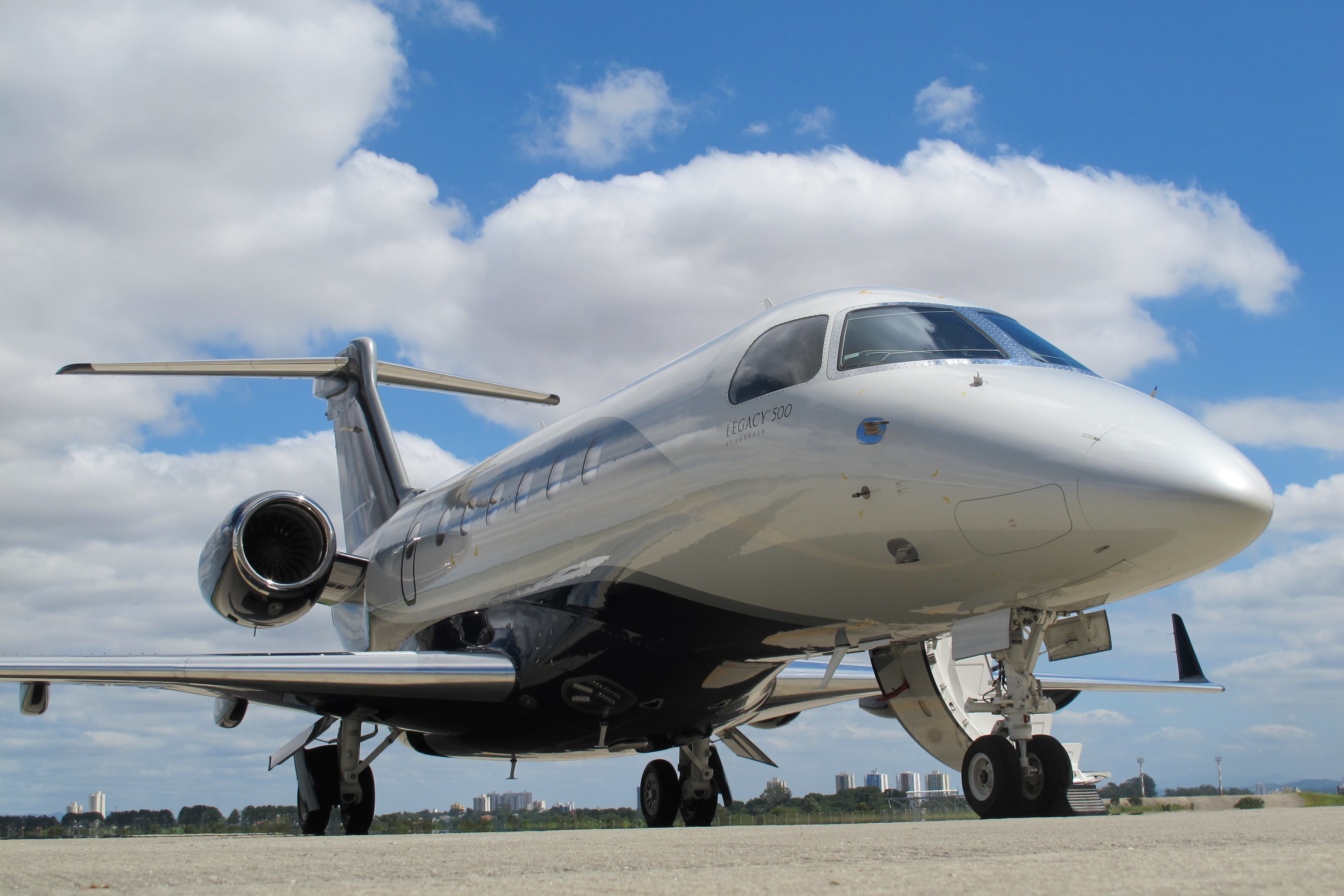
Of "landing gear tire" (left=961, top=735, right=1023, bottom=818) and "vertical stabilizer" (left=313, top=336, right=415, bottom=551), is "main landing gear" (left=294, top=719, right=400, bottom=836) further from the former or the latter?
"landing gear tire" (left=961, top=735, right=1023, bottom=818)

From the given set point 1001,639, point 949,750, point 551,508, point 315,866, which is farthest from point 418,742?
point 315,866

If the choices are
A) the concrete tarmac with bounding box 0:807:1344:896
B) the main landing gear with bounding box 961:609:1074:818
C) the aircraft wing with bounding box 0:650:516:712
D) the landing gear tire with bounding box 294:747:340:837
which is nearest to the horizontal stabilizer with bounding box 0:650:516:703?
the aircraft wing with bounding box 0:650:516:712

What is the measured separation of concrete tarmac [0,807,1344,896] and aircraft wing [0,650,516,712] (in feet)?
14.7

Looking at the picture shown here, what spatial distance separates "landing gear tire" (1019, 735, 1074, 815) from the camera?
666cm

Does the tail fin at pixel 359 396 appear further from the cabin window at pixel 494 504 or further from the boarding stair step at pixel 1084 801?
the boarding stair step at pixel 1084 801

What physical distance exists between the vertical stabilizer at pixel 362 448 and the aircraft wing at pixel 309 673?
647 cm

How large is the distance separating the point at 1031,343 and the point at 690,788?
8.25 metres

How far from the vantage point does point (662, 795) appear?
46.5ft

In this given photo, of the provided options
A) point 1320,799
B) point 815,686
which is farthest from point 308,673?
point 1320,799

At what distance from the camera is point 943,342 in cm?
771

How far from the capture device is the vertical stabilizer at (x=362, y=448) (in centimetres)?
1833

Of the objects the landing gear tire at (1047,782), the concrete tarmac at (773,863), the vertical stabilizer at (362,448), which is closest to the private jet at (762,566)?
the landing gear tire at (1047,782)

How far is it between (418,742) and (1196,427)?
10.1m

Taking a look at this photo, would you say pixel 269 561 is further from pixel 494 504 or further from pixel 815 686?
pixel 815 686
